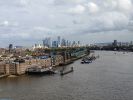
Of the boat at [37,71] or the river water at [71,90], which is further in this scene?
the boat at [37,71]

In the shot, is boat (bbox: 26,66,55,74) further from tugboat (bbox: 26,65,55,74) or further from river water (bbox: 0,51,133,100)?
river water (bbox: 0,51,133,100)

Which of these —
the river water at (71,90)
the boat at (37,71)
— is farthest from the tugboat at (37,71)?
the river water at (71,90)

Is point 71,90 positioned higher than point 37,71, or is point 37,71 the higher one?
point 37,71

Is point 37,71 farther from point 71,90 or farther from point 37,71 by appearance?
point 71,90

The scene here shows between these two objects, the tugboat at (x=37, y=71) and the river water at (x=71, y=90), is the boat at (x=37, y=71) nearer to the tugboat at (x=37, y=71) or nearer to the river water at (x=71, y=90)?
the tugboat at (x=37, y=71)

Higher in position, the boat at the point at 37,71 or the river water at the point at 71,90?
the boat at the point at 37,71

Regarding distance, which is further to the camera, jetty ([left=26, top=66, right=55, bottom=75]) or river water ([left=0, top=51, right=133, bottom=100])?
jetty ([left=26, top=66, right=55, bottom=75])

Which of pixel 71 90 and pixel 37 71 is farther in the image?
pixel 37 71

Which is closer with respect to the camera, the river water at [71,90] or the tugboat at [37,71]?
the river water at [71,90]

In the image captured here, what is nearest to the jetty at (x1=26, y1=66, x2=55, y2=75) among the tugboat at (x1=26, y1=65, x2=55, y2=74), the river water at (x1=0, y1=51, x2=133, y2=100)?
the tugboat at (x1=26, y1=65, x2=55, y2=74)

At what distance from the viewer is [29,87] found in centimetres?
1659

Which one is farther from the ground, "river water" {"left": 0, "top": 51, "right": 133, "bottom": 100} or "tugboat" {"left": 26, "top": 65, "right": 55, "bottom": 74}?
"tugboat" {"left": 26, "top": 65, "right": 55, "bottom": 74}

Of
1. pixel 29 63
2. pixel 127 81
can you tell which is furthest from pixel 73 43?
pixel 127 81

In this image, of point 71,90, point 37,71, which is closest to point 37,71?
point 37,71
